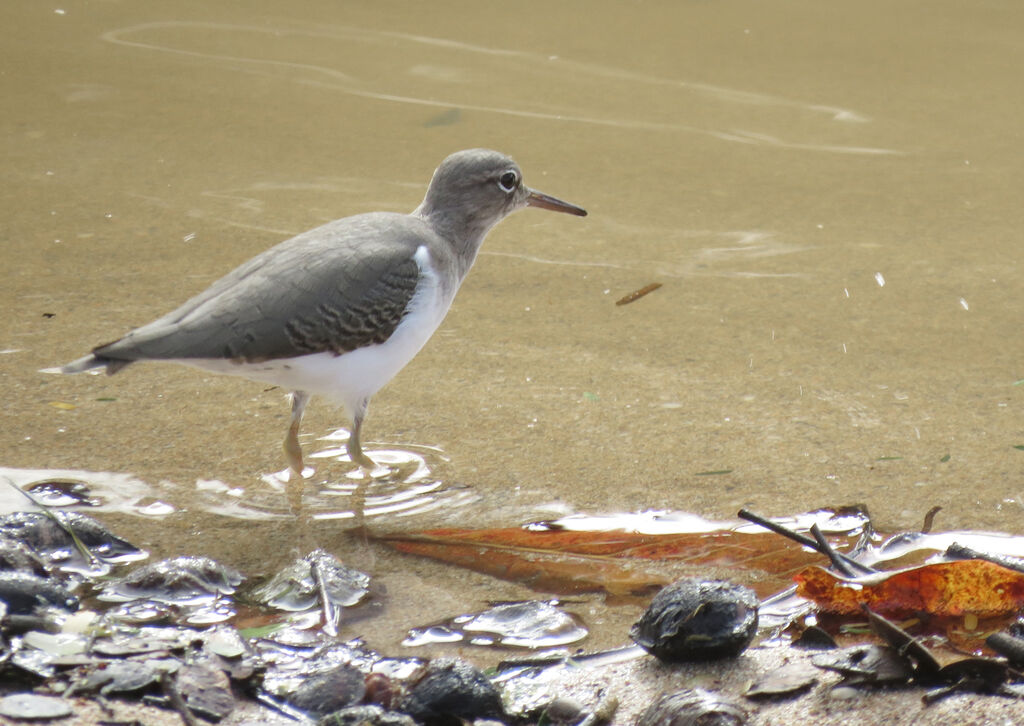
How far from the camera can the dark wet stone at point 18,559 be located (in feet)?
11.3

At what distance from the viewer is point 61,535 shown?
3.78m

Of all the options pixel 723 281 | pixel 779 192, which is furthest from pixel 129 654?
pixel 779 192

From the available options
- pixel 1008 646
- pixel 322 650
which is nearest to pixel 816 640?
pixel 1008 646

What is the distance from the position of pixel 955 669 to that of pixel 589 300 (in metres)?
3.35

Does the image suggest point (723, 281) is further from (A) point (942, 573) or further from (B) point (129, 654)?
(B) point (129, 654)

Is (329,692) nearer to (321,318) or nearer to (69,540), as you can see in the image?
(69,540)

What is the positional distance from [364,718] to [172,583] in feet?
3.24

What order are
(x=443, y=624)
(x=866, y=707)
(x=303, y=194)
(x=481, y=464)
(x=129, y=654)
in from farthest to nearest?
(x=303, y=194) < (x=481, y=464) < (x=443, y=624) < (x=129, y=654) < (x=866, y=707)

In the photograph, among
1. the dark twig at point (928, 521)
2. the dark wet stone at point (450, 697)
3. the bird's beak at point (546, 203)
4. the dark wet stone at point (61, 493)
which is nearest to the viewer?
the dark wet stone at point (450, 697)

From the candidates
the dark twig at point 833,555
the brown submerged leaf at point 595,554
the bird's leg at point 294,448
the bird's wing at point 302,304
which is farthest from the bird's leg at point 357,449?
the dark twig at point 833,555

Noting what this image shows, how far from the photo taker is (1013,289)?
19.9 ft

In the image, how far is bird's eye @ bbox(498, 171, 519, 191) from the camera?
517 centimetres

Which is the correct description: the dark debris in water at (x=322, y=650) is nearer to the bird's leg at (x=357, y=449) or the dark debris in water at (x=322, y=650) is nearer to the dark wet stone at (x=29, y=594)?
the dark wet stone at (x=29, y=594)

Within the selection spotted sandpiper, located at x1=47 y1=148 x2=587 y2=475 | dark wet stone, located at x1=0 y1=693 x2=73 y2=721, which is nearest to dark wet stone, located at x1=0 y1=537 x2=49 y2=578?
dark wet stone, located at x1=0 y1=693 x2=73 y2=721
